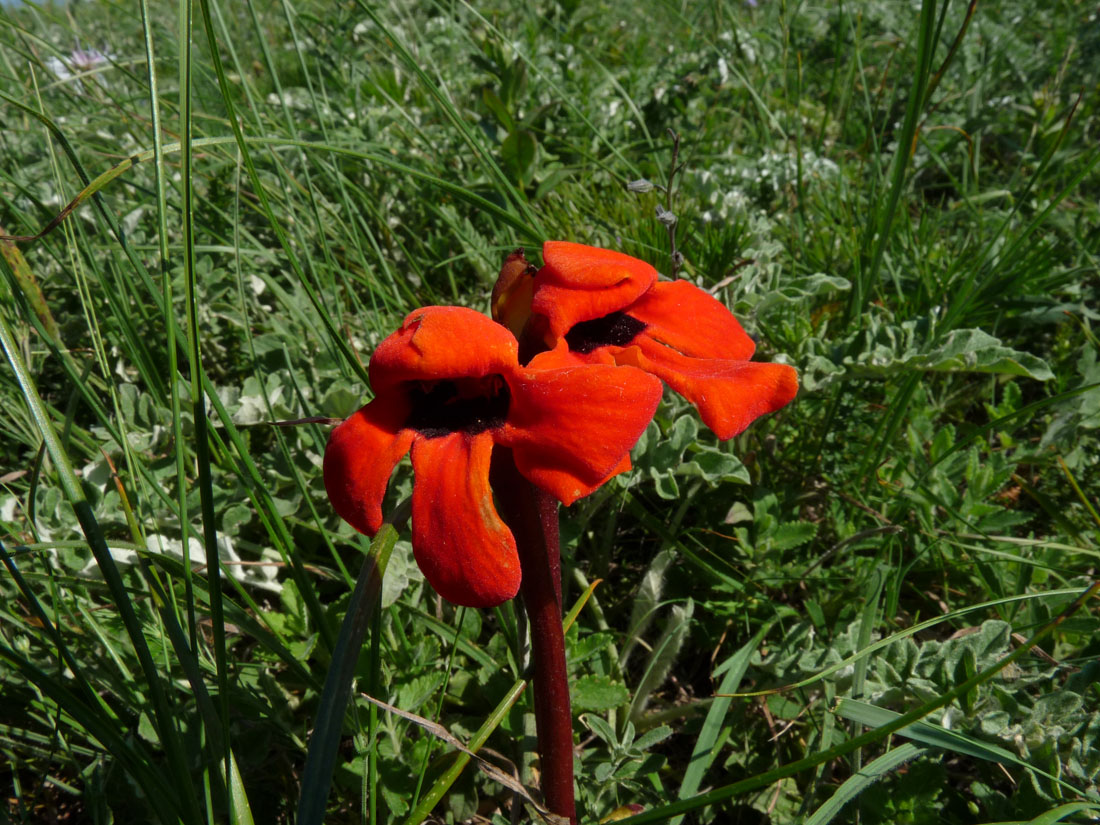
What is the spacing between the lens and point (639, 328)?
134cm

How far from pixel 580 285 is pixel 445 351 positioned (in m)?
0.23

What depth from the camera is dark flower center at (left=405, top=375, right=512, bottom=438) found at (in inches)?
44.9

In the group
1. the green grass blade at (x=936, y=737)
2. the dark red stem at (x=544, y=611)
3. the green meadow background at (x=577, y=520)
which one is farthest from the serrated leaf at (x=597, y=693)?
the green grass blade at (x=936, y=737)

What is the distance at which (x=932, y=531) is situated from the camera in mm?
2035

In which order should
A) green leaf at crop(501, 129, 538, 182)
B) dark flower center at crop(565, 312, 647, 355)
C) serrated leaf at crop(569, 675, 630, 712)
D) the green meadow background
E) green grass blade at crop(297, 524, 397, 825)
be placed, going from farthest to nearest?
1. green leaf at crop(501, 129, 538, 182)
2. serrated leaf at crop(569, 675, 630, 712)
3. the green meadow background
4. dark flower center at crop(565, 312, 647, 355)
5. green grass blade at crop(297, 524, 397, 825)

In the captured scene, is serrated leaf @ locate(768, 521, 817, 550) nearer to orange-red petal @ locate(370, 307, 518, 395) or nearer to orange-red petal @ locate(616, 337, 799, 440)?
orange-red petal @ locate(616, 337, 799, 440)

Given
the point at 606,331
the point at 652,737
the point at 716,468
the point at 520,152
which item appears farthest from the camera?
the point at 520,152

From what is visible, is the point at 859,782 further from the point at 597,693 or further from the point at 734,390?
the point at 734,390

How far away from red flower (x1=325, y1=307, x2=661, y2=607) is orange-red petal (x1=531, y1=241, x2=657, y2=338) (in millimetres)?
88

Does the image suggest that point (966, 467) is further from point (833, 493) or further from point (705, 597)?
point (705, 597)

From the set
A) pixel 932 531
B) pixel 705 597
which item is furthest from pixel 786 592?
pixel 932 531

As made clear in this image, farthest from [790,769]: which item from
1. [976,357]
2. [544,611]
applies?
[976,357]

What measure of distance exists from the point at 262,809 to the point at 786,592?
1.30 m

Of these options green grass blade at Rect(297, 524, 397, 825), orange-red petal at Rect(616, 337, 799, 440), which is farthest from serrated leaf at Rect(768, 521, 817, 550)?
green grass blade at Rect(297, 524, 397, 825)
